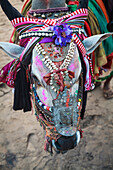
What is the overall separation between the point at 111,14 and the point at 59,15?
122 centimetres

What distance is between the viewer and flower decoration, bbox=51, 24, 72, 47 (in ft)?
6.75

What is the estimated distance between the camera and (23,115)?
13.4 feet

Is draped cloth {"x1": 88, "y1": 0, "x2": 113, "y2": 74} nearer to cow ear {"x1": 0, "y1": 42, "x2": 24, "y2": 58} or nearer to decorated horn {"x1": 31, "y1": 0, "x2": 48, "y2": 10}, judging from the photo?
decorated horn {"x1": 31, "y1": 0, "x2": 48, "y2": 10}

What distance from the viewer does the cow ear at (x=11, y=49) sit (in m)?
2.25

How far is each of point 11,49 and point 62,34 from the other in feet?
2.12

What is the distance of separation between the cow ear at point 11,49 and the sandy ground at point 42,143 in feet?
6.13

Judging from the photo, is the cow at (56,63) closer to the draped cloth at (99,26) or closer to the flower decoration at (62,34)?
the flower decoration at (62,34)

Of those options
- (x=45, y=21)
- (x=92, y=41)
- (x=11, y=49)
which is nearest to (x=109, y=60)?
(x=92, y=41)

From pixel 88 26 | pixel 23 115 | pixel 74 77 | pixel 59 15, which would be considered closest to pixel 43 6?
pixel 59 15

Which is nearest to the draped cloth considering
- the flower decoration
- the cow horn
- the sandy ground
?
the cow horn

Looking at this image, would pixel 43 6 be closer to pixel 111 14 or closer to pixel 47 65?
pixel 47 65

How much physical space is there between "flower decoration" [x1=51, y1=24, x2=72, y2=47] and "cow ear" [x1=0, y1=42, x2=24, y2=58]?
1.66 feet

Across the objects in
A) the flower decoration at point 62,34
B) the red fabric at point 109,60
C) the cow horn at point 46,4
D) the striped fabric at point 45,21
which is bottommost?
the red fabric at point 109,60

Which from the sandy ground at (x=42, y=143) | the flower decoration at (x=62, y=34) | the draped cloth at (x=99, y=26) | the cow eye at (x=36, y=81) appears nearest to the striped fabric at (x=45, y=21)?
the flower decoration at (x=62, y=34)
